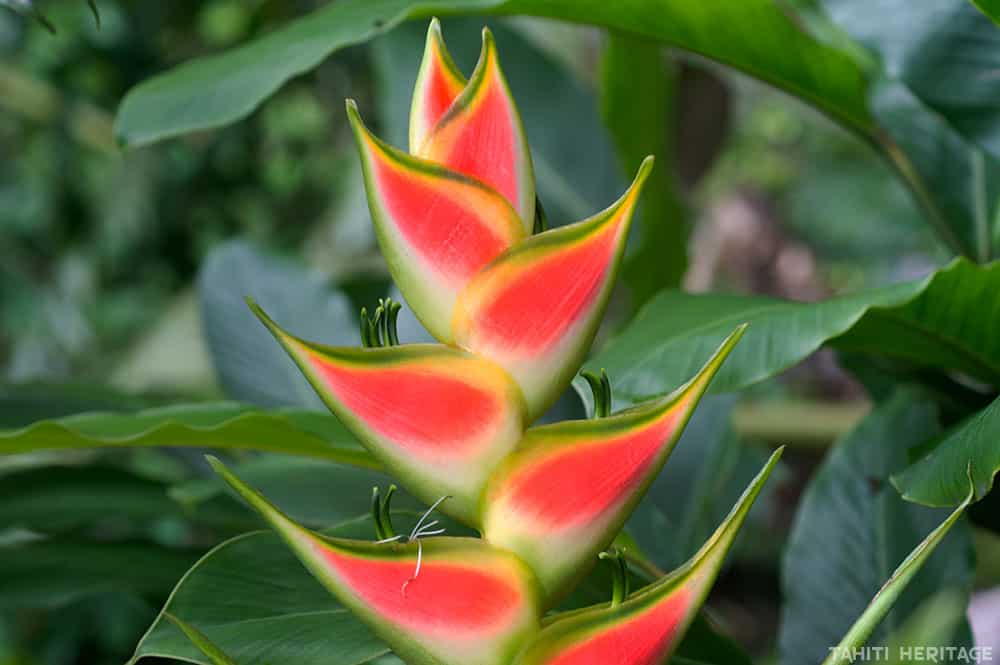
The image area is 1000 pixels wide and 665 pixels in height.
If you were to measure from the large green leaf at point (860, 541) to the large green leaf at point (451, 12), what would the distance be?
164 millimetres

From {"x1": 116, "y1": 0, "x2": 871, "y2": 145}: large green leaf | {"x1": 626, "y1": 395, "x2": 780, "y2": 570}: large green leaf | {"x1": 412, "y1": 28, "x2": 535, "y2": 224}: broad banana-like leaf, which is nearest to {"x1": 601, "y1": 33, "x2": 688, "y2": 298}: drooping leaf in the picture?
{"x1": 626, "y1": 395, "x2": 780, "y2": 570}: large green leaf

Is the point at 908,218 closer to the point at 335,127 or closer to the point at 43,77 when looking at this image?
the point at 335,127

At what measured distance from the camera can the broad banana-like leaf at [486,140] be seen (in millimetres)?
270

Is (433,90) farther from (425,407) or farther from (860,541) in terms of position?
(860,541)

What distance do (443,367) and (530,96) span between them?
53 cm

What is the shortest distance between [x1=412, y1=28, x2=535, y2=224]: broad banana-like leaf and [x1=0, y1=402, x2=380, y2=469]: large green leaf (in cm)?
15

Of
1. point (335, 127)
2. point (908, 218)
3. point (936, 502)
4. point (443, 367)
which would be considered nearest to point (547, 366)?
point (443, 367)

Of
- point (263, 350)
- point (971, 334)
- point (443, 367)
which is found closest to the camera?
point (443, 367)

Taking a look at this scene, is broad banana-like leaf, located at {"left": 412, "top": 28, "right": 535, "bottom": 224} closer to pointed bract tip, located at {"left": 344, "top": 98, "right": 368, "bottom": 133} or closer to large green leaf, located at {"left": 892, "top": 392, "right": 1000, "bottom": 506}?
pointed bract tip, located at {"left": 344, "top": 98, "right": 368, "bottom": 133}

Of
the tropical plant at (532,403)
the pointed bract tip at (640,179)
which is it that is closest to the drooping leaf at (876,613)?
the tropical plant at (532,403)

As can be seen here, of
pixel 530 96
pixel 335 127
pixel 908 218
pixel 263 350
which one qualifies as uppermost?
pixel 530 96

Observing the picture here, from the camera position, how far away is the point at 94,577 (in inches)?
21.0

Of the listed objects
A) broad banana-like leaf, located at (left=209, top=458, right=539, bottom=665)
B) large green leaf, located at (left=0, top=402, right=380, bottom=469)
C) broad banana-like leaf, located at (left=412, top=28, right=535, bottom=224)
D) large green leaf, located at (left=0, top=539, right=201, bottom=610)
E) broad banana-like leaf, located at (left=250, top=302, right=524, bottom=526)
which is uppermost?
broad banana-like leaf, located at (left=412, top=28, right=535, bottom=224)

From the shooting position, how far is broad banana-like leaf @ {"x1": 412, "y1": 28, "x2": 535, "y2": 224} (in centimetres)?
27
